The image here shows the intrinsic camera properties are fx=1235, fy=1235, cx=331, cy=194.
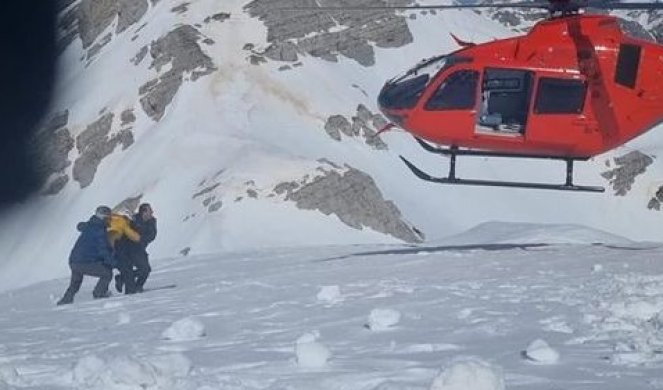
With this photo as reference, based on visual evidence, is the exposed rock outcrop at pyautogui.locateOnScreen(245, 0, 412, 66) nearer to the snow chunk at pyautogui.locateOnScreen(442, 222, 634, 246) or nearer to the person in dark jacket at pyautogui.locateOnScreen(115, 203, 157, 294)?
the snow chunk at pyautogui.locateOnScreen(442, 222, 634, 246)

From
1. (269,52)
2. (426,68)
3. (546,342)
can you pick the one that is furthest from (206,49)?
(546,342)

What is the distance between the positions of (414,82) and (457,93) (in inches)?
24.1

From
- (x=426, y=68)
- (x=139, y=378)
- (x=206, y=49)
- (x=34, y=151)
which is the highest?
(x=139, y=378)

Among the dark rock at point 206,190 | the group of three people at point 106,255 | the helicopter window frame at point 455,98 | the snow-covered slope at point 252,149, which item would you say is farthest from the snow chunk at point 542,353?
the dark rock at point 206,190

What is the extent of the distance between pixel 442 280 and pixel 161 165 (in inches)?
1107

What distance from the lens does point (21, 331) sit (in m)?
11.1

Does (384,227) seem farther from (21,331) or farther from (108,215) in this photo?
(21,331)

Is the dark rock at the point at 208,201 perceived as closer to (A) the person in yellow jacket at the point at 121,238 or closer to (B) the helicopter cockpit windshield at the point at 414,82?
(B) the helicopter cockpit windshield at the point at 414,82

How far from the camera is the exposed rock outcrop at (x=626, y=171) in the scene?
46281mm

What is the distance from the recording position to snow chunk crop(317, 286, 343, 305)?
1149 centimetres

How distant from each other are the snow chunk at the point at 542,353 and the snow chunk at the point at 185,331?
2862 millimetres

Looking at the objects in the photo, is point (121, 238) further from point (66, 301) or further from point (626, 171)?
point (626, 171)

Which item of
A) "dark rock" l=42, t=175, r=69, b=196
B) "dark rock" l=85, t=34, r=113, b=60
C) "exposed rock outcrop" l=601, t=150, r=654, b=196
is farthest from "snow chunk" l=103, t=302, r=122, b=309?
"dark rock" l=85, t=34, r=113, b=60

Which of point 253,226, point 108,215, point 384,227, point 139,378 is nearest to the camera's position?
point 139,378
